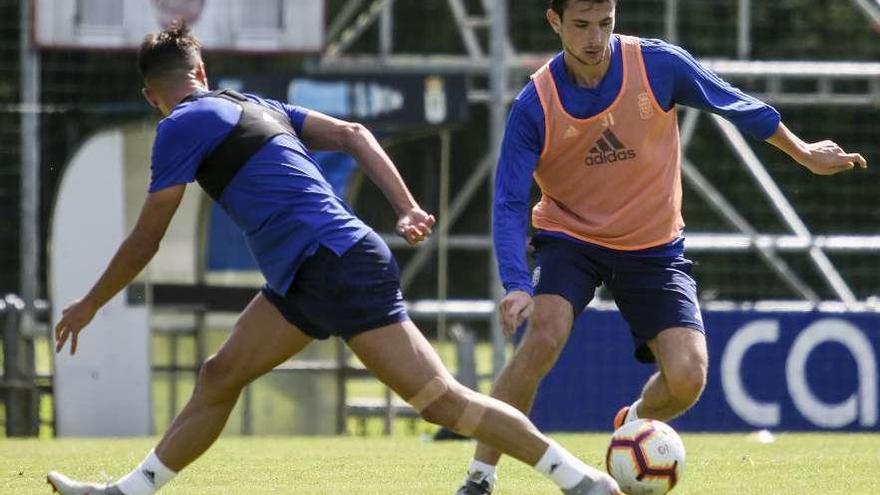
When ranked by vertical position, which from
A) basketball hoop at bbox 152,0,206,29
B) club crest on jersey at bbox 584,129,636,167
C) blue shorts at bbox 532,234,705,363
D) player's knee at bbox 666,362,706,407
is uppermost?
basketball hoop at bbox 152,0,206,29

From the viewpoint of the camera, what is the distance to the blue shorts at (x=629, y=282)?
788 centimetres

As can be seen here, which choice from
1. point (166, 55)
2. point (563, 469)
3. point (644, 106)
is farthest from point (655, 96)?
point (166, 55)

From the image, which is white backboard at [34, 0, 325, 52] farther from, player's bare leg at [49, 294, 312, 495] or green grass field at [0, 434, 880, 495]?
player's bare leg at [49, 294, 312, 495]

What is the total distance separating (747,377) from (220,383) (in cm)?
683

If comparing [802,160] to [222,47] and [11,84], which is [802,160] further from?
[11,84]

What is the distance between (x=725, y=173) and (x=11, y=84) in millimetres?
8199

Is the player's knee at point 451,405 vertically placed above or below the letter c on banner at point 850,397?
above

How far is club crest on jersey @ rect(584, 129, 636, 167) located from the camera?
7.91 meters

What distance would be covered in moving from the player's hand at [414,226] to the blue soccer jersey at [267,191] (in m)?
0.19

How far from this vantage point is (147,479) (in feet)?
23.7

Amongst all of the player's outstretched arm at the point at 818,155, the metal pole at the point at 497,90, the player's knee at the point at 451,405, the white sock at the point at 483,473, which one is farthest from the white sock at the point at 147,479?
the metal pole at the point at 497,90

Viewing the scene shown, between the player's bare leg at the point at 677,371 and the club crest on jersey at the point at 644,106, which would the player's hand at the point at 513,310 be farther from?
the club crest on jersey at the point at 644,106

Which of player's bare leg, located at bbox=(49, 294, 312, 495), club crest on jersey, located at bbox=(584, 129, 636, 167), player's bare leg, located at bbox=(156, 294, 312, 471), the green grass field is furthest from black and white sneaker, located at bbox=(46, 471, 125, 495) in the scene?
club crest on jersey, located at bbox=(584, 129, 636, 167)

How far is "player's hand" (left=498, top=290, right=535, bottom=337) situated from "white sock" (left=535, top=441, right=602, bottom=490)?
1.51 feet
